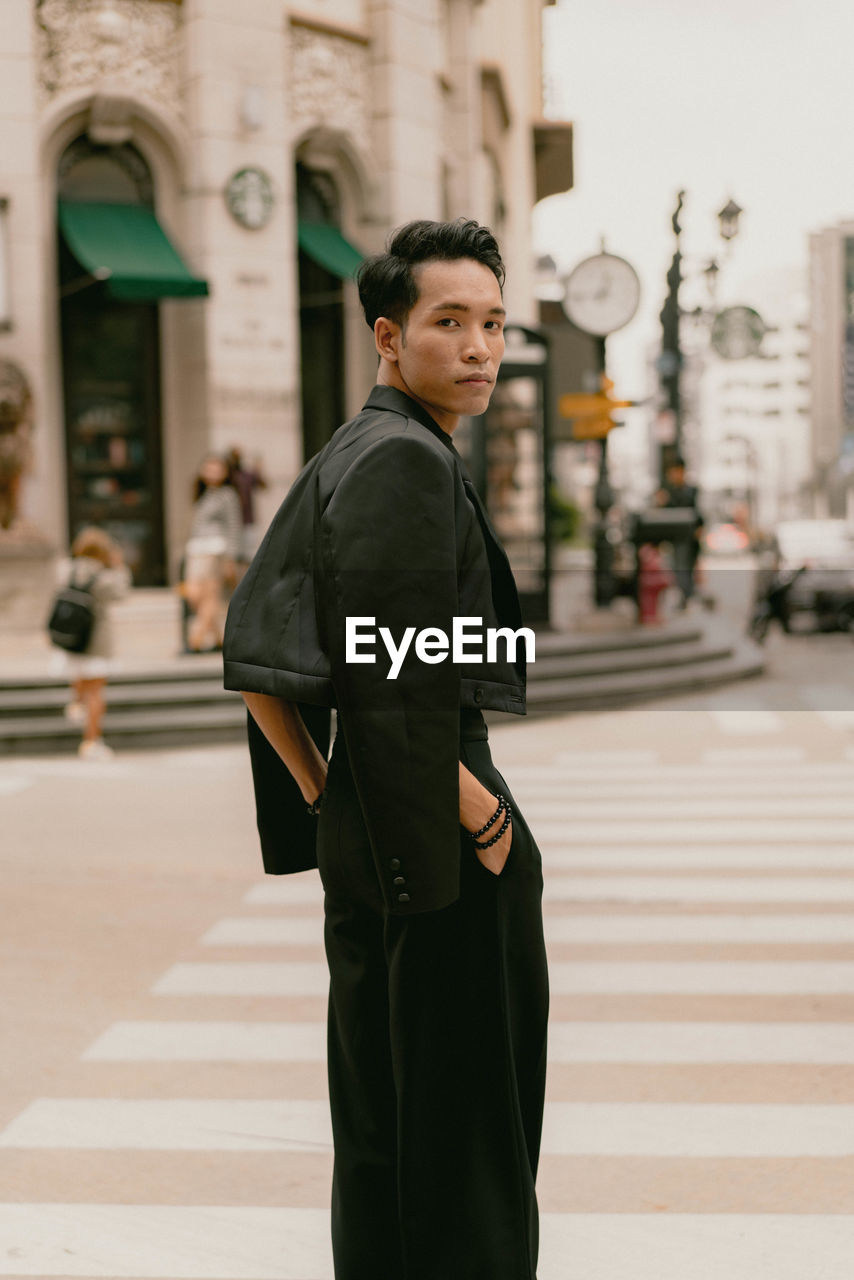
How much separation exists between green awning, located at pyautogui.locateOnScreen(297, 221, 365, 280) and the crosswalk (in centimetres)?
1363

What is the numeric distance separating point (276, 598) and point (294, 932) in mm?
4089

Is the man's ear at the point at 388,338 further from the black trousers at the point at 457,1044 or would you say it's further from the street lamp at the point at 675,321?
the street lamp at the point at 675,321

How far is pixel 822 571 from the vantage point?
77.2ft

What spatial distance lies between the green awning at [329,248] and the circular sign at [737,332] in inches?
363

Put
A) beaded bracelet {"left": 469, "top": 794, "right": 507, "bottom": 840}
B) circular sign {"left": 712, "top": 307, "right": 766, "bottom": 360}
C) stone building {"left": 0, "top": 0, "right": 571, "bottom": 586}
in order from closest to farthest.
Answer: beaded bracelet {"left": 469, "top": 794, "right": 507, "bottom": 840}
stone building {"left": 0, "top": 0, "right": 571, "bottom": 586}
circular sign {"left": 712, "top": 307, "right": 766, "bottom": 360}

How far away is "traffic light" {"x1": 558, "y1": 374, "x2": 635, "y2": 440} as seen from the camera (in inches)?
733

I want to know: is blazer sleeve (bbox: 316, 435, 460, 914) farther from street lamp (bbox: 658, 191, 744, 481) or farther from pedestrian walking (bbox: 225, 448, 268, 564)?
street lamp (bbox: 658, 191, 744, 481)

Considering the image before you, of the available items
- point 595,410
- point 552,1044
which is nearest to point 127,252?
point 595,410

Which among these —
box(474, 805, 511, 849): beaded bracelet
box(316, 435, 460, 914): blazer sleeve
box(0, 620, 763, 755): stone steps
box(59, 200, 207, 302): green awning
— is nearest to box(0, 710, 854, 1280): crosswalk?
box(474, 805, 511, 849): beaded bracelet

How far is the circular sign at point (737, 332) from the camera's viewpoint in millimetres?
27375

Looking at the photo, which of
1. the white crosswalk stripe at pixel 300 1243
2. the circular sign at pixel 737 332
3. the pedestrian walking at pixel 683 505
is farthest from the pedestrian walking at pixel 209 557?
the circular sign at pixel 737 332

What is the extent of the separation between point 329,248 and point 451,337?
60.5 ft

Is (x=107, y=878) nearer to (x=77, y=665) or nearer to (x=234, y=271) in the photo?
(x=77, y=665)

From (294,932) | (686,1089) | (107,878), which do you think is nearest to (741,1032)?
(686,1089)
